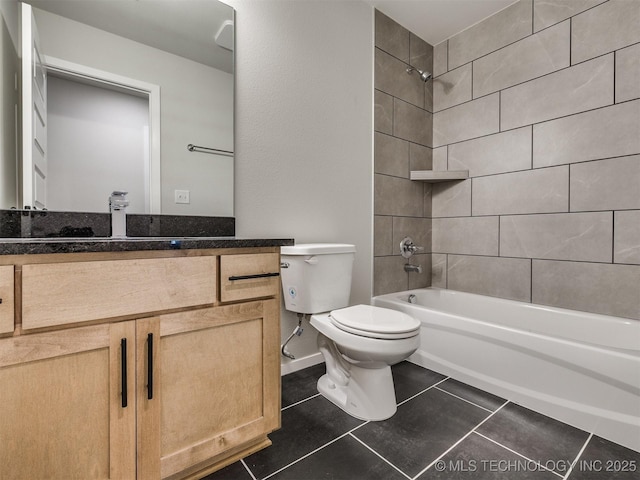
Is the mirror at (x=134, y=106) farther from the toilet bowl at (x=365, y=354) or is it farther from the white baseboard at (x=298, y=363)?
the white baseboard at (x=298, y=363)

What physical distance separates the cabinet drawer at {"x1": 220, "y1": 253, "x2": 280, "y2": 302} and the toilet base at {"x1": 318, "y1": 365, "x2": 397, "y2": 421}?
0.66 meters

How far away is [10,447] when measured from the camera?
78cm

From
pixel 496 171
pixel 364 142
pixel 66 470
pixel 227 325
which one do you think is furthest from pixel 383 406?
pixel 496 171

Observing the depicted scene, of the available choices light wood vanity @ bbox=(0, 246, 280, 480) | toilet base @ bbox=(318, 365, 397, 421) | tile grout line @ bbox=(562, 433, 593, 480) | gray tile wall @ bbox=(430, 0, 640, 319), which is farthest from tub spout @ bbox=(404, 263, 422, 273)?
light wood vanity @ bbox=(0, 246, 280, 480)

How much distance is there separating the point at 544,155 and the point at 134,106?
8.09 feet

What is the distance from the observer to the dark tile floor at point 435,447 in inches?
46.2

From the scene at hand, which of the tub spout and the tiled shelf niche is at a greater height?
the tiled shelf niche

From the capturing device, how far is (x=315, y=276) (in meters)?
1.70

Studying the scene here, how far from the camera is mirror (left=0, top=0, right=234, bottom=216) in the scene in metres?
1.31

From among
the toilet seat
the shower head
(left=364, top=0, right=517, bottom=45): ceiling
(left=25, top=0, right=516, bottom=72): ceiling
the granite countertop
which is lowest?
the toilet seat

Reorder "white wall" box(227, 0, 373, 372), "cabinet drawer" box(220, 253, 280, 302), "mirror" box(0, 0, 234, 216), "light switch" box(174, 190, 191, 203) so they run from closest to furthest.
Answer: "cabinet drawer" box(220, 253, 280, 302) → "mirror" box(0, 0, 234, 216) → "light switch" box(174, 190, 191, 203) → "white wall" box(227, 0, 373, 372)

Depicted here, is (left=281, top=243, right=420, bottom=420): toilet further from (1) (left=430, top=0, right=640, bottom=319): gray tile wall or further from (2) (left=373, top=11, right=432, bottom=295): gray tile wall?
(1) (left=430, top=0, right=640, bottom=319): gray tile wall

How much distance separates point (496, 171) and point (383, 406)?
6.14ft

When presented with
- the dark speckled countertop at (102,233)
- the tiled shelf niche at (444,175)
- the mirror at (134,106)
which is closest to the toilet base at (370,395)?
the dark speckled countertop at (102,233)
